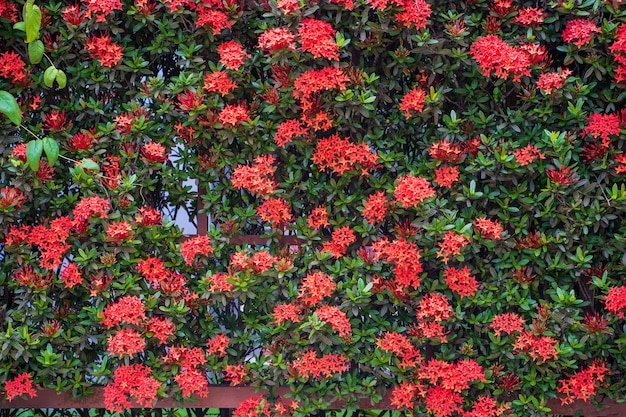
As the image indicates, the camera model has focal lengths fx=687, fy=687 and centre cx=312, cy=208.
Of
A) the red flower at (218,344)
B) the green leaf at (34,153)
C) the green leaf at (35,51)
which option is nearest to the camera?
the green leaf at (34,153)

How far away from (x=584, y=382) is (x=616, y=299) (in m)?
0.40

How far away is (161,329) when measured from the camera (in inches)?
120

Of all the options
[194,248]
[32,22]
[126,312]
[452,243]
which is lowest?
[126,312]

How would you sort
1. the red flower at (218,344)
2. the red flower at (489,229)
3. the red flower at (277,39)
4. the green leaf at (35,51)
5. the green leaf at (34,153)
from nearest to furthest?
the green leaf at (34,153) < the green leaf at (35,51) < the red flower at (277,39) < the red flower at (489,229) < the red flower at (218,344)

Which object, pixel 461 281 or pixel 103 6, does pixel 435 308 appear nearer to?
pixel 461 281

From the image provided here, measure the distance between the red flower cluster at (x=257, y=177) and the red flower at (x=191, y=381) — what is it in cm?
86

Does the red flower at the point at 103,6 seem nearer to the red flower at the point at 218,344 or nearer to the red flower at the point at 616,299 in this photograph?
the red flower at the point at 218,344

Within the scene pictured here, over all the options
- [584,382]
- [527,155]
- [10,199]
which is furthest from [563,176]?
[10,199]

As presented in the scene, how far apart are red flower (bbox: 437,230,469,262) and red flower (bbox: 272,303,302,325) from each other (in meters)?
0.68

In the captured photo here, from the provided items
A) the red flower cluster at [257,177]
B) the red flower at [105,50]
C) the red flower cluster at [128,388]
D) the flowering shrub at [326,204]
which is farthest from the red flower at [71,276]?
the red flower at [105,50]

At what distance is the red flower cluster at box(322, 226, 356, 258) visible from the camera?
3.10 m

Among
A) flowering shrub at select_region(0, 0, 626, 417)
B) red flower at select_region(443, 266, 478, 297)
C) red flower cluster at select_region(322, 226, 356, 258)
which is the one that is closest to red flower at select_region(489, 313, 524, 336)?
flowering shrub at select_region(0, 0, 626, 417)

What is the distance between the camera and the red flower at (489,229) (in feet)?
9.90

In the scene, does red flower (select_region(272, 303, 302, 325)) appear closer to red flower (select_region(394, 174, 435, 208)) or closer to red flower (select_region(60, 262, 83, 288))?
red flower (select_region(394, 174, 435, 208))
